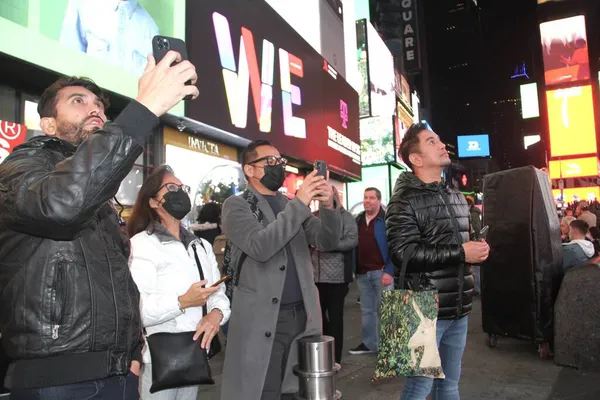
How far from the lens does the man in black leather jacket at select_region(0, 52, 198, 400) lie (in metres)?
1.39

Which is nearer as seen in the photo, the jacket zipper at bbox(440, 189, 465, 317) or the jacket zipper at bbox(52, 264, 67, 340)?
the jacket zipper at bbox(52, 264, 67, 340)

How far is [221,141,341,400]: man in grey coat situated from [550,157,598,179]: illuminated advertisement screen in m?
31.9

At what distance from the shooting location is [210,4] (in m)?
9.30

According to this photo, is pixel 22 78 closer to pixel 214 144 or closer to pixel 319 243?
pixel 214 144

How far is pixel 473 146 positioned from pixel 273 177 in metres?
54.2

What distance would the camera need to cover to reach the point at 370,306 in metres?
6.57

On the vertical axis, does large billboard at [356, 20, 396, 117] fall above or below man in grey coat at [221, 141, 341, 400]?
above

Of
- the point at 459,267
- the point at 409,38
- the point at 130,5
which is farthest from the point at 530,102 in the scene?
the point at 459,267

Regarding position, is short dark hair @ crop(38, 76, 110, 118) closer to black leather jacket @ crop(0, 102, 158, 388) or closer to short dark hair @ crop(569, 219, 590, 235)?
black leather jacket @ crop(0, 102, 158, 388)

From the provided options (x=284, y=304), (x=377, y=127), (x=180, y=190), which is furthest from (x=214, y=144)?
(x=377, y=127)

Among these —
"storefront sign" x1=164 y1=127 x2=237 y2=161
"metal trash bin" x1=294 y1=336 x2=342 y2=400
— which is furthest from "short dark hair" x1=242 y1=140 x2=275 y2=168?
"storefront sign" x1=164 y1=127 x2=237 y2=161

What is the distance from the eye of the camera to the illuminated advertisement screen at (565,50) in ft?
105

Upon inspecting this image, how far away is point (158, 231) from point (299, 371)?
137cm

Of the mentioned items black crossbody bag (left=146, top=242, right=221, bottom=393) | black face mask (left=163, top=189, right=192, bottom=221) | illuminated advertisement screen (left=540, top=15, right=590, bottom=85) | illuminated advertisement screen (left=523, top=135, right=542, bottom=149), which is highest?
illuminated advertisement screen (left=540, top=15, right=590, bottom=85)
